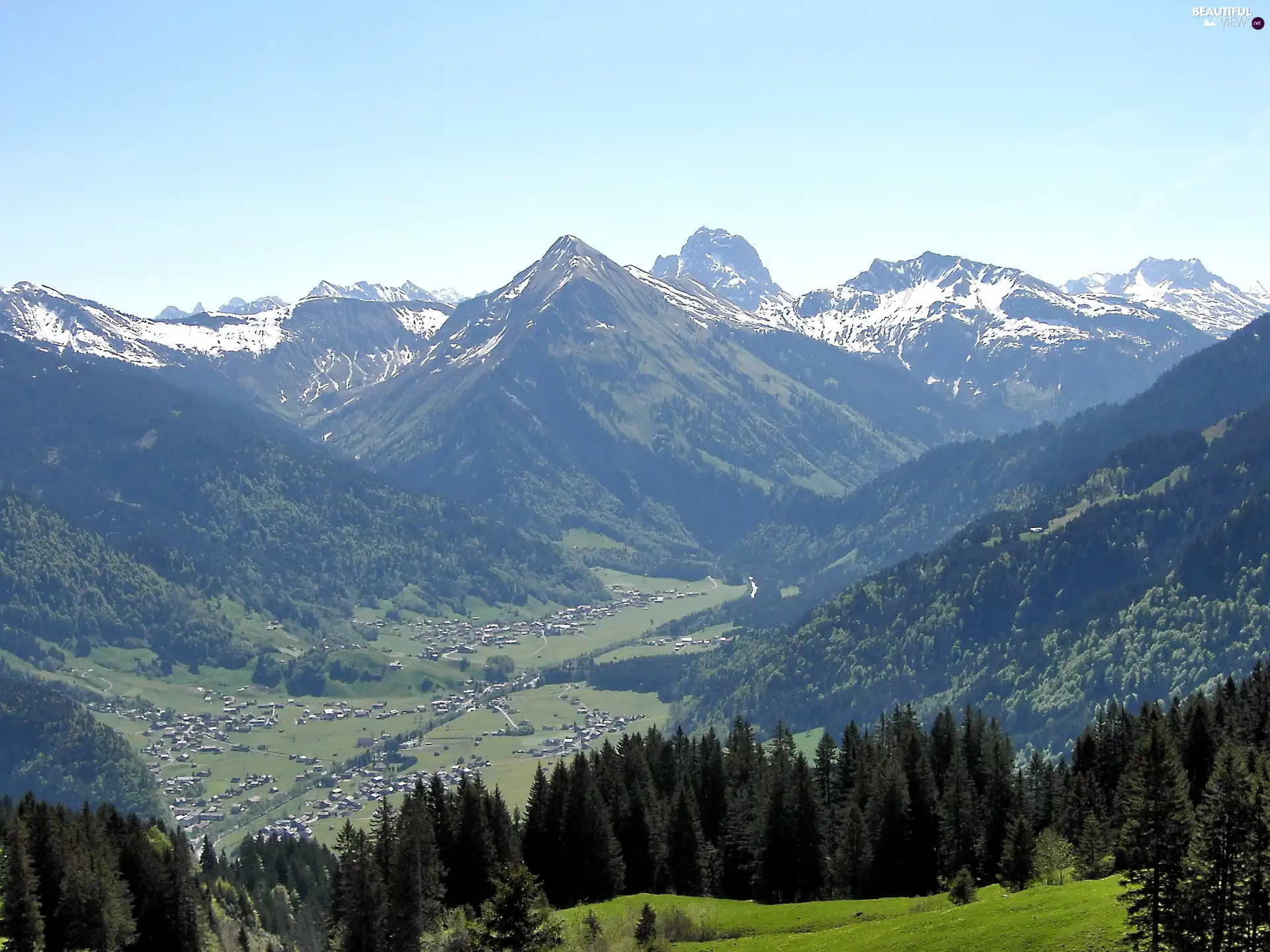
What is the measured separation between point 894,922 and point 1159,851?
25.2 m

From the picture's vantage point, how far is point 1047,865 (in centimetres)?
8794

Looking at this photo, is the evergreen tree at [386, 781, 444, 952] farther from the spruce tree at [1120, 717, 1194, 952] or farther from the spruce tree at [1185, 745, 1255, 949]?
the spruce tree at [1185, 745, 1255, 949]

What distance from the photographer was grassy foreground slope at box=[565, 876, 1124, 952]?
62.9 meters

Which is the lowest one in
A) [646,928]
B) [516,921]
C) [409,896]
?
[646,928]

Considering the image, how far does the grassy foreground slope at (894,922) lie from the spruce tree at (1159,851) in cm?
274

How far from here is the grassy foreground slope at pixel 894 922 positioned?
6294cm

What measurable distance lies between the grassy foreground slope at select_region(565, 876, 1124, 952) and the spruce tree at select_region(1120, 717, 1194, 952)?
274 centimetres

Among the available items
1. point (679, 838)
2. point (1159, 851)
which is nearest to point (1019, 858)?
point (679, 838)

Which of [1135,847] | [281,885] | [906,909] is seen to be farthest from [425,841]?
[281,885]

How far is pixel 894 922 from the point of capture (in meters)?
77.4

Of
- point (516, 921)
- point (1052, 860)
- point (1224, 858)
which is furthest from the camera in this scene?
point (1052, 860)

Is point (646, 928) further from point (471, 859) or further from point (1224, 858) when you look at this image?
point (1224, 858)

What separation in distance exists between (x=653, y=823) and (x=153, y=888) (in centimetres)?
4463

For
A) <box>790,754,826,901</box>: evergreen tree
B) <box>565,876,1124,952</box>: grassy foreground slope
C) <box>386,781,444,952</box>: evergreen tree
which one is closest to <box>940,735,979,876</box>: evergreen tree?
<box>565,876,1124,952</box>: grassy foreground slope
